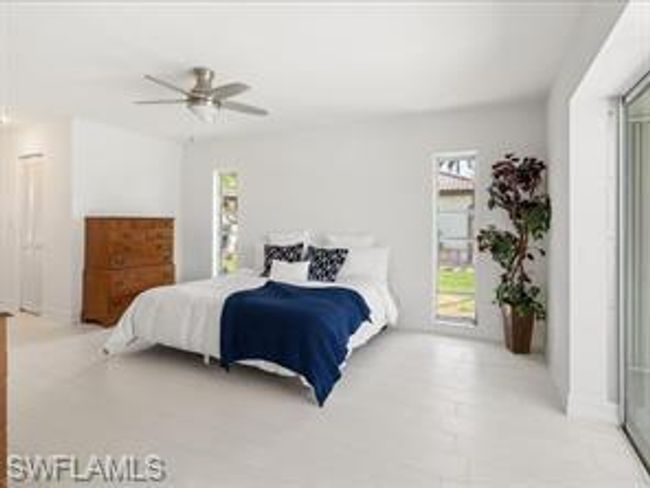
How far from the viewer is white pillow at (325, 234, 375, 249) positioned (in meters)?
5.36

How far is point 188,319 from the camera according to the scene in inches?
154

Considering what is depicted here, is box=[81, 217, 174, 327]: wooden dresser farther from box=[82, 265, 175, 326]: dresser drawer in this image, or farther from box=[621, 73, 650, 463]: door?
box=[621, 73, 650, 463]: door

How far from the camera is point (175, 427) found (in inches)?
109

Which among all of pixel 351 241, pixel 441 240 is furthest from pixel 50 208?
pixel 441 240

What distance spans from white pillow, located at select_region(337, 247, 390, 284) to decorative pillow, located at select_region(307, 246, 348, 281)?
6 cm

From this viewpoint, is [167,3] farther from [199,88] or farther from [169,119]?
[169,119]

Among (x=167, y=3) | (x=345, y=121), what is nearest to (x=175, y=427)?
(x=167, y=3)

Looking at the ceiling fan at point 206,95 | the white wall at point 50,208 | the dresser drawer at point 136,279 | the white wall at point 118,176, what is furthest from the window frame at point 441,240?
the white wall at point 50,208

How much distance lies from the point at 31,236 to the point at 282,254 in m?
3.51

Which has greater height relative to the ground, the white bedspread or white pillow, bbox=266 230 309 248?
white pillow, bbox=266 230 309 248

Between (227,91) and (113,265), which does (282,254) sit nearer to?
(113,265)

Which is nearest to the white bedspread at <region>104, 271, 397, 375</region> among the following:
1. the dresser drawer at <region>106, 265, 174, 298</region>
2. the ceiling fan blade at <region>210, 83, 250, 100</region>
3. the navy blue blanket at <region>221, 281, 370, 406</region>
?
the navy blue blanket at <region>221, 281, 370, 406</region>

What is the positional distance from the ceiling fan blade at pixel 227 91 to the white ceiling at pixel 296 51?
0.71 ft

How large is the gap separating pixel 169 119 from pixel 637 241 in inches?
193
